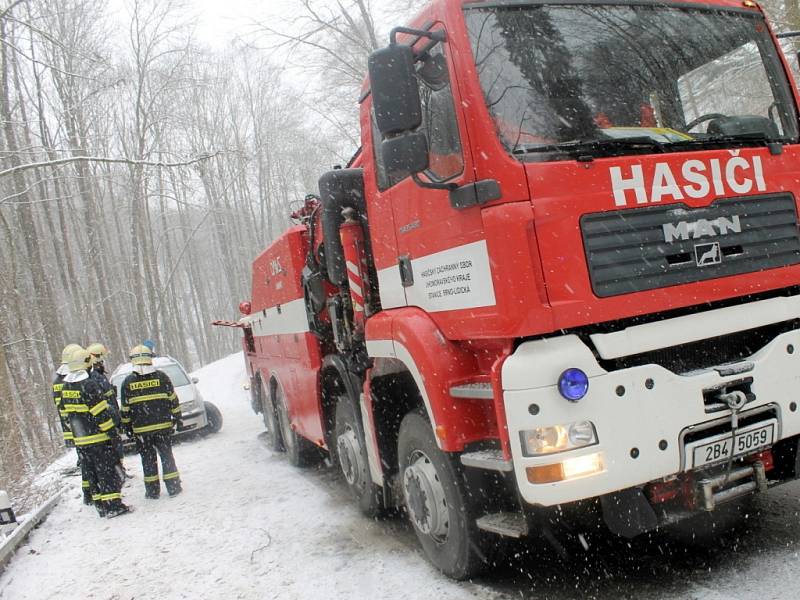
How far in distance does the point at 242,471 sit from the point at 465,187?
6.30m

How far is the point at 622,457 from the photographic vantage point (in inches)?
114

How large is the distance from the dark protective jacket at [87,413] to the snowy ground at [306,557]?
34.6 inches

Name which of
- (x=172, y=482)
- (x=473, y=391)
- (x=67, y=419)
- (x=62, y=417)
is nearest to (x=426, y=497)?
(x=473, y=391)

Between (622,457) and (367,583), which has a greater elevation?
(622,457)

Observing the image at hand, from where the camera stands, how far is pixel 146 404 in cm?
767

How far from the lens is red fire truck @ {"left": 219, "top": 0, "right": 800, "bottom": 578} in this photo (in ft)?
9.57

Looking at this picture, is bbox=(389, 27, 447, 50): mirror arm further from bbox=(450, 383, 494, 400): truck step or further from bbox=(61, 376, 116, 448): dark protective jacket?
bbox=(61, 376, 116, 448): dark protective jacket

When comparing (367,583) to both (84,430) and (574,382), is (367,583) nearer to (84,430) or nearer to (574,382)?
(574,382)

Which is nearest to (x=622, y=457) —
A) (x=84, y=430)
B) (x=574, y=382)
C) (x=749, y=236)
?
(x=574, y=382)

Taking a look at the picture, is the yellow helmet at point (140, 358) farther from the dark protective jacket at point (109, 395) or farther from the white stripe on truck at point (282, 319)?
the white stripe on truck at point (282, 319)

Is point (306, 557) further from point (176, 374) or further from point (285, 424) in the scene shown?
point (176, 374)

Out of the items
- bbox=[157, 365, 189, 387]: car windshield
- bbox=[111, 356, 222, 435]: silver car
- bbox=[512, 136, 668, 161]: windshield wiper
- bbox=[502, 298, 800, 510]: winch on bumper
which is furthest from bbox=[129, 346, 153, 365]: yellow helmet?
bbox=[512, 136, 668, 161]: windshield wiper

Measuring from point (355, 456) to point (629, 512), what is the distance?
2616 millimetres

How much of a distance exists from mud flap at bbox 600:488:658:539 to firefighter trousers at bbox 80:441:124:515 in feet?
19.1
